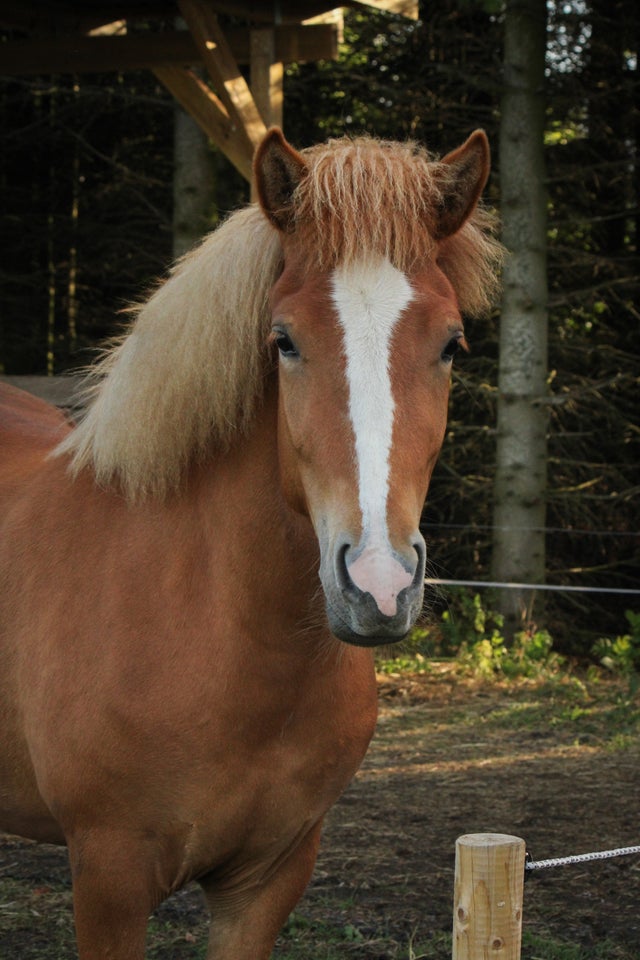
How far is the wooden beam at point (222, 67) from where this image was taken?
5668 mm

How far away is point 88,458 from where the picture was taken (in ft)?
8.49

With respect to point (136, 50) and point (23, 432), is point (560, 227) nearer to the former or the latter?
point (136, 50)

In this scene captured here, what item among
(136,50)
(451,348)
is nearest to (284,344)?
(451,348)

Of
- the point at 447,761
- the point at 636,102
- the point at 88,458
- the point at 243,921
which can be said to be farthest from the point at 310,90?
the point at 243,921

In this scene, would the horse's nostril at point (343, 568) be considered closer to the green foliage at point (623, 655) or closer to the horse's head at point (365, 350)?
the horse's head at point (365, 350)

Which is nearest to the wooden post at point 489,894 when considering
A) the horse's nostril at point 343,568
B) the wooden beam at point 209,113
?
the horse's nostril at point 343,568

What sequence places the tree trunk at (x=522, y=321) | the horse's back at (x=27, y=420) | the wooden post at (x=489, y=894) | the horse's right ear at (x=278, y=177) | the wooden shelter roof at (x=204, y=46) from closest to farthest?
the wooden post at (x=489, y=894) → the horse's right ear at (x=278, y=177) → the horse's back at (x=27, y=420) → the wooden shelter roof at (x=204, y=46) → the tree trunk at (x=522, y=321)

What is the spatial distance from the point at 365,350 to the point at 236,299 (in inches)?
16.4

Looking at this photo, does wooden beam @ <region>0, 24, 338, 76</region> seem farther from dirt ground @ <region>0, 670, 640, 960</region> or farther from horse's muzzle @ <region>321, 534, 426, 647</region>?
horse's muzzle @ <region>321, 534, 426, 647</region>

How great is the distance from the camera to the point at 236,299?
2.27m

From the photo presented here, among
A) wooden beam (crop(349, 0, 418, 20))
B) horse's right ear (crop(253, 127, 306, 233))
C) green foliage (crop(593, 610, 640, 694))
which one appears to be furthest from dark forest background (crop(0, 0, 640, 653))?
horse's right ear (crop(253, 127, 306, 233))

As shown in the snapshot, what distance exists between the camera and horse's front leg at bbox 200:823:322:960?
2455 mm

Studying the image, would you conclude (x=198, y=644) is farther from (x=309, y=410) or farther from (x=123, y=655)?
(x=309, y=410)

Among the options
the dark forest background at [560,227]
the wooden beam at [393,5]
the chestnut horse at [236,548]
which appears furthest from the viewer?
the dark forest background at [560,227]
